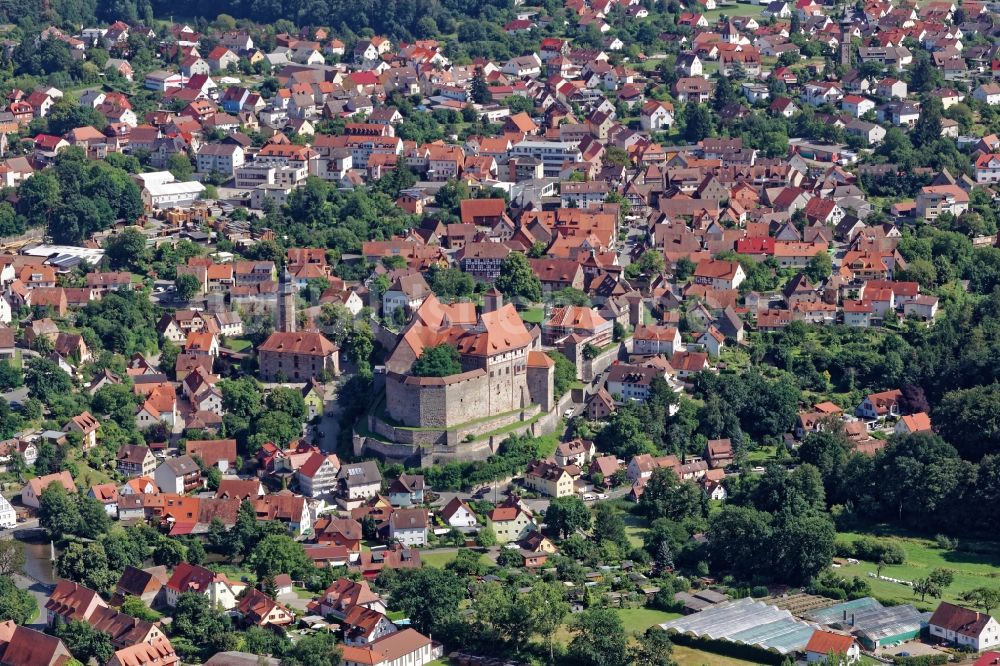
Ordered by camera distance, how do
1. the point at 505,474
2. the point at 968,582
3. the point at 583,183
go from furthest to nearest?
1. the point at 583,183
2. the point at 505,474
3. the point at 968,582

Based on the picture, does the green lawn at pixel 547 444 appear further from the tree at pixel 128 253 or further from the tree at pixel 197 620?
the tree at pixel 128 253

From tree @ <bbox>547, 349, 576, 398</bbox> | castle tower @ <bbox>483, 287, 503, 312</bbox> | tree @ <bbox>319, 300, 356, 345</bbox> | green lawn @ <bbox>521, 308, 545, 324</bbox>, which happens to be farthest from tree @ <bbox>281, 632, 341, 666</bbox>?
green lawn @ <bbox>521, 308, 545, 324</bbox>

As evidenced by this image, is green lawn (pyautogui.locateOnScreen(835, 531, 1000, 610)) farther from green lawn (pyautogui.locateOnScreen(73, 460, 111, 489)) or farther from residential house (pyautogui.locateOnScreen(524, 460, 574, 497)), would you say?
green lawn (pyautogui.locateOnScreen(73, 460, 111, 489))

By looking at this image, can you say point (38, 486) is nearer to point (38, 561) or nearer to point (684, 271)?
point (38, 561)

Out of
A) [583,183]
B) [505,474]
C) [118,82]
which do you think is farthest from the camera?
[118,82]

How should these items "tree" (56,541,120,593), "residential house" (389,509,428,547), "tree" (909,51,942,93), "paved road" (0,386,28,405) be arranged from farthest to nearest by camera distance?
"tree" (909,51,942,93), "paved road" (0,386,28,405), "residential house" (389,509,428,547), "tree" (56,541,120,593)

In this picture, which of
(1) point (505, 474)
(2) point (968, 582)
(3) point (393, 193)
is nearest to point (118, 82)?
(3) point (393, 193)

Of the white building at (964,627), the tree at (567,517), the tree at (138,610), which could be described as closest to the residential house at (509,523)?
the tree at (567,517)

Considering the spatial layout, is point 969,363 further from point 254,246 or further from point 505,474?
point 254,246
